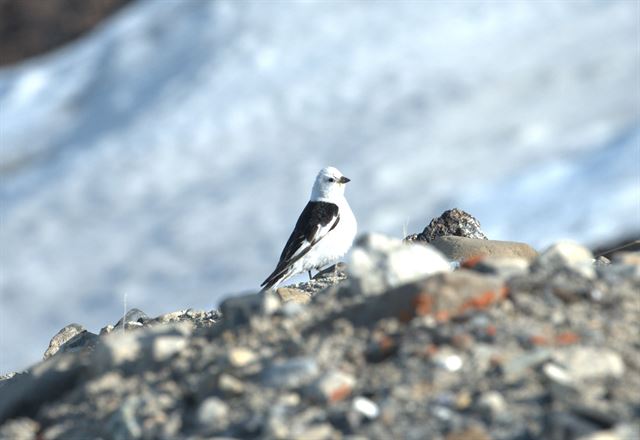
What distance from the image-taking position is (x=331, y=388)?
3.61m

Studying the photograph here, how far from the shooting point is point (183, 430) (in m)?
3.68

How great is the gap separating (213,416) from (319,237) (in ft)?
15.0

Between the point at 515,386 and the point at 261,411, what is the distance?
73 centimetres

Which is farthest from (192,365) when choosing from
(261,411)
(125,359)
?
(261,411)

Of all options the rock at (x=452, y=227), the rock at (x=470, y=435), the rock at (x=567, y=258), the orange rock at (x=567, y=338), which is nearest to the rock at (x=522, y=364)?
the orange rock at (x=567, y=338)

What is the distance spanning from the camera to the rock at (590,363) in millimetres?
3586

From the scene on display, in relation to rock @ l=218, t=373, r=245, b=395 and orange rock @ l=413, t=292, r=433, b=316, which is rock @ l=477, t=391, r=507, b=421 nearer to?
orange rock @ l=413, t=292, r=433, b=316

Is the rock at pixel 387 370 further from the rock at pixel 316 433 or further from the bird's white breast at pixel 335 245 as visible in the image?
the bird's white breast at pixel 335 245

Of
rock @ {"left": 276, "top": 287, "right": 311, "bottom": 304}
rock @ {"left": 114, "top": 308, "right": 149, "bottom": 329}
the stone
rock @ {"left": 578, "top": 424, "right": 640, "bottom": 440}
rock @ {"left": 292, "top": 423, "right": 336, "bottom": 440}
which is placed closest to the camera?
rock @ {"left": 578, "top": 424, "right": 640, "bottom": 440}

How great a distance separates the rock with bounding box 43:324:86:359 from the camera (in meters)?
7.07

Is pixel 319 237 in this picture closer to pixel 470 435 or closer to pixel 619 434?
pixel 470 435

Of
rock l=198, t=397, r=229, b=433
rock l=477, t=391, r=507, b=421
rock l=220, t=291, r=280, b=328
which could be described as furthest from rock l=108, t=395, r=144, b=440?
rock l=477, t=391, r=507, b=421

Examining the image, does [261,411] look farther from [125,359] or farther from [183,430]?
[125,359]

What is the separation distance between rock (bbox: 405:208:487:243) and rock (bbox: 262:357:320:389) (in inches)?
160
